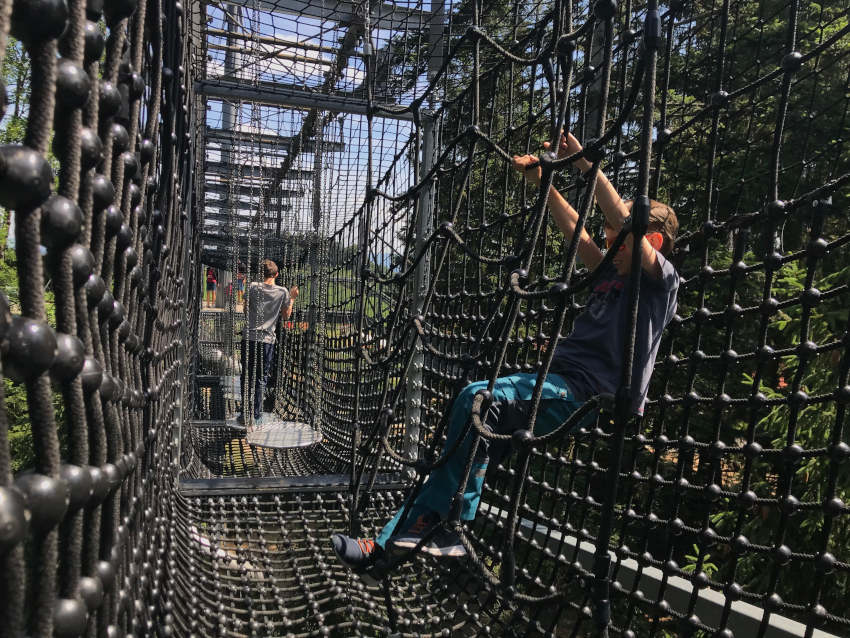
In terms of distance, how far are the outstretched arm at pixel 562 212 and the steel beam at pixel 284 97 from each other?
133cm

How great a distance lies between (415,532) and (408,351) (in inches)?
19.8

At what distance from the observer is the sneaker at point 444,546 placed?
54.6 inches

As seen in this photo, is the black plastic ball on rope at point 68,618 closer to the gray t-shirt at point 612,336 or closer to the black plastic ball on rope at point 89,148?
the black plastic ball on rope at point 89,148

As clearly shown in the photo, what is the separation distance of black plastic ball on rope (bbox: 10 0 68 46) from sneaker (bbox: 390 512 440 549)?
3.96ft

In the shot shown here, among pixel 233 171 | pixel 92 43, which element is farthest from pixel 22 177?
pixel 233 171

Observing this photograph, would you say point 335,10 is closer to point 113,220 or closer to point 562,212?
point 562,212

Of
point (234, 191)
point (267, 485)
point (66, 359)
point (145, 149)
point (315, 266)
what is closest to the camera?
point (66, 359)

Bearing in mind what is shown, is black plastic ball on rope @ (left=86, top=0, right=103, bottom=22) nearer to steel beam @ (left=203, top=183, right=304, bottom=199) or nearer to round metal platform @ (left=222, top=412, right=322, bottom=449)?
round metal platform @ (left=222, top=412, right=322, bottom=449)

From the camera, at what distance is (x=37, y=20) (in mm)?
410

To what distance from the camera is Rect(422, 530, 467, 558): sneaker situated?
139 centimetres

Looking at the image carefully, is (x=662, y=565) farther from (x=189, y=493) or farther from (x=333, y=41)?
(x=333, y=41)

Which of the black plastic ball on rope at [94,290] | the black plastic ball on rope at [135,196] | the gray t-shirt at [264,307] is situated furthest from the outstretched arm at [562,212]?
the gray t-shirt at [264,307]

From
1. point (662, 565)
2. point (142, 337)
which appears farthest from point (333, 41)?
point (662, 565)

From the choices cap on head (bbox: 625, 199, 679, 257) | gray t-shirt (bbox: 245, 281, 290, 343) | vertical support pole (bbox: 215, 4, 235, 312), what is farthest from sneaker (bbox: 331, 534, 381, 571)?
gray t-shirt (bbox: 245, 281, 290, 343)
